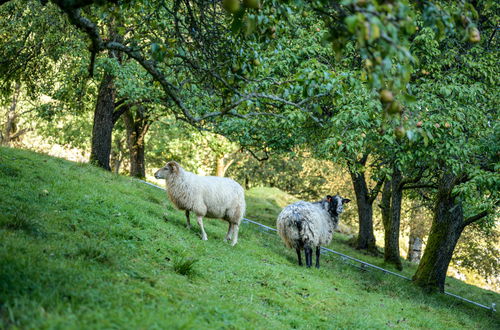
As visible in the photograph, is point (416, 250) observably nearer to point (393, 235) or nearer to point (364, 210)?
point (364, 210)

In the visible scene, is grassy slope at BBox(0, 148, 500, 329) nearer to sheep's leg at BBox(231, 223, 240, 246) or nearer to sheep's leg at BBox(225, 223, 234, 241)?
sheep's leg at BBox(225, 223, 234, 241)

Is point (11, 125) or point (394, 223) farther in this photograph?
point (11, 125)

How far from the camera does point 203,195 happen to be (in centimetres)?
1372

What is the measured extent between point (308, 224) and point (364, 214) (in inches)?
448

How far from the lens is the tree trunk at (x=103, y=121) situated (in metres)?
19.2

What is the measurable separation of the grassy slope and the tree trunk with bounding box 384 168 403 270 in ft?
17.8

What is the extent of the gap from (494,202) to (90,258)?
10743 mm

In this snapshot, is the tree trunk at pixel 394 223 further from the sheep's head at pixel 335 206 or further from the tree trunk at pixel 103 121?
the tree trunk at pixel 103 121

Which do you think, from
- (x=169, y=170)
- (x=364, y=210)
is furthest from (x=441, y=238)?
(x=169, y=170)


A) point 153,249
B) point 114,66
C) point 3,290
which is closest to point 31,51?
point 114,66

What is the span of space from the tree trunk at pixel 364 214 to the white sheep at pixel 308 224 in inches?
Result: 353

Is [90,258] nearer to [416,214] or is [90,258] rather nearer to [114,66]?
[114,66]

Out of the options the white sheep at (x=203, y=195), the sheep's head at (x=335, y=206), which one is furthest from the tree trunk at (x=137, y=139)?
the sheep's head at (x=335, y=206)

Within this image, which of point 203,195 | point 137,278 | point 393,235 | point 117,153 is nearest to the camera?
point 137,278
